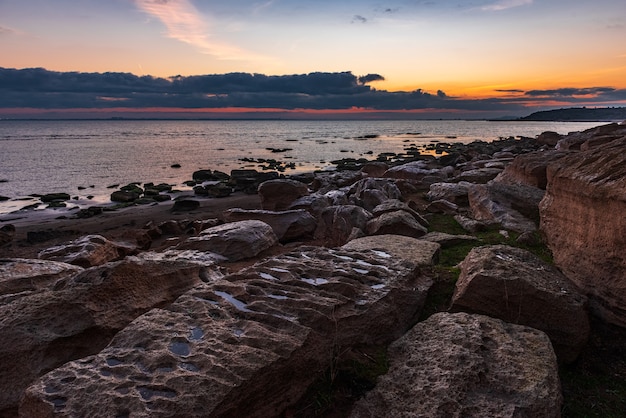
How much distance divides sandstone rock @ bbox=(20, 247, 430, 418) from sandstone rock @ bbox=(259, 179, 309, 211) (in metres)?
10.5

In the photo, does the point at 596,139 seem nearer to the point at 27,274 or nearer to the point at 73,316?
the point at 73,316

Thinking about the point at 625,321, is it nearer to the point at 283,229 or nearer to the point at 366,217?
the point at 366,217

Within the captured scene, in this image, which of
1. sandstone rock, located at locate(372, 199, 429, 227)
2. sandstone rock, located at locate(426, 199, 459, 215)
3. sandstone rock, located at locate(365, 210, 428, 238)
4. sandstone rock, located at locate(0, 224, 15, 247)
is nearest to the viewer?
sandstone rock, located at locate(365, 210, 428, 238)

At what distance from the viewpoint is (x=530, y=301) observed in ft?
18.6

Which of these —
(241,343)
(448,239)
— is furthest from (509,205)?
(241,343)

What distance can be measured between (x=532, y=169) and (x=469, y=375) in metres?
11.0

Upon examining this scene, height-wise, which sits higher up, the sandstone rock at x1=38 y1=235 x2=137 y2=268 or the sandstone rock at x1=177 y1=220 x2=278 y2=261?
the sandstone rock at x1=177 y1=220 x2=278 y2=261

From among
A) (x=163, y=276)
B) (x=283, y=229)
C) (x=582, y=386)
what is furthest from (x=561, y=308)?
(x=283, y=229)

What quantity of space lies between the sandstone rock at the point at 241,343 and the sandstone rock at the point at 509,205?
5.62 metres

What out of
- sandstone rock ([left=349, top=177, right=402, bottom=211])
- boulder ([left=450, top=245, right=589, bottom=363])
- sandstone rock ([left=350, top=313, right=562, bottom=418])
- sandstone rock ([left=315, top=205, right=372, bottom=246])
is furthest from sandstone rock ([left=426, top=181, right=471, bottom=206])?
sandstone rock ([left=350, top=313, right=562, bottom=418])

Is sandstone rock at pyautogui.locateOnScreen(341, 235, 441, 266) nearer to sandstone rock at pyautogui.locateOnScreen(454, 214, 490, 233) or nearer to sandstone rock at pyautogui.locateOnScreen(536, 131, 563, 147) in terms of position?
sandstone rock at pyautogui.locateOnScreen(454, 214, 490, 233)

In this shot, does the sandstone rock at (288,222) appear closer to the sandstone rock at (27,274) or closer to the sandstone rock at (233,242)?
the sandstone rock at (233,242)

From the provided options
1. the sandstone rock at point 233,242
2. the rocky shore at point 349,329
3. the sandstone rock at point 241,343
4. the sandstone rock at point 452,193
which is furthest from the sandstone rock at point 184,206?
the sandstone rock at point 241,343

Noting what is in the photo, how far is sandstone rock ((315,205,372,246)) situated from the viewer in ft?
39.3
